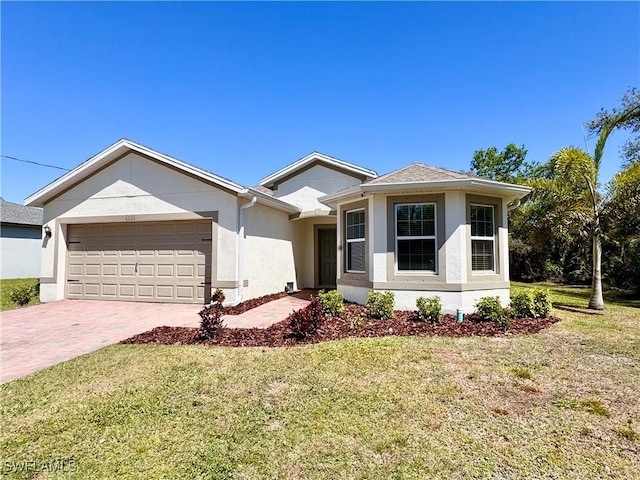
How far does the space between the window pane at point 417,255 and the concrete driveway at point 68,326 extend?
214 inches

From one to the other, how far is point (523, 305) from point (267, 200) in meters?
7.87

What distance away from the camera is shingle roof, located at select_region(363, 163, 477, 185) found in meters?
8.65

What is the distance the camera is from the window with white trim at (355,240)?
9789mm

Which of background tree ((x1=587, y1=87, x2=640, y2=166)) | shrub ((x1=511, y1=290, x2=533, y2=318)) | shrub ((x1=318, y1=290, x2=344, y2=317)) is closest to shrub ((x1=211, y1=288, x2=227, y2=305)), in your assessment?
shrub ((x1=318, y1=290, x2=344, y2=317))

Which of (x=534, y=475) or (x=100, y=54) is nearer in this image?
(x=534, y=475)

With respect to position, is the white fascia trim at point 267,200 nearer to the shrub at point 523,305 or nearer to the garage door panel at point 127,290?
the garage door panel at point 127,290

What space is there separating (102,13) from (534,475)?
47.7ft

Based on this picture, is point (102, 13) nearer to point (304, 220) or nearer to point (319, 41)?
point (319, 41)

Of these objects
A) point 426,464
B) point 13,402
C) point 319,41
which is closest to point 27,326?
point 13,402

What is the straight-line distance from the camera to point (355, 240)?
10.0 m

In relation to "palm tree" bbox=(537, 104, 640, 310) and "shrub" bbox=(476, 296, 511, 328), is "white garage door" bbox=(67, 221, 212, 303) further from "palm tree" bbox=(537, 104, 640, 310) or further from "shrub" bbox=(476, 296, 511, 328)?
"palm tree" bbox=(537, 104, 640, 310)

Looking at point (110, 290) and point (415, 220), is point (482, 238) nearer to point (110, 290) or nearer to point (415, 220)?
point (415, 220)

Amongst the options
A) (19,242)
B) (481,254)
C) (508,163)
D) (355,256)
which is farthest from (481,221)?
(508,163)

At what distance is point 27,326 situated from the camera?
7.98m
